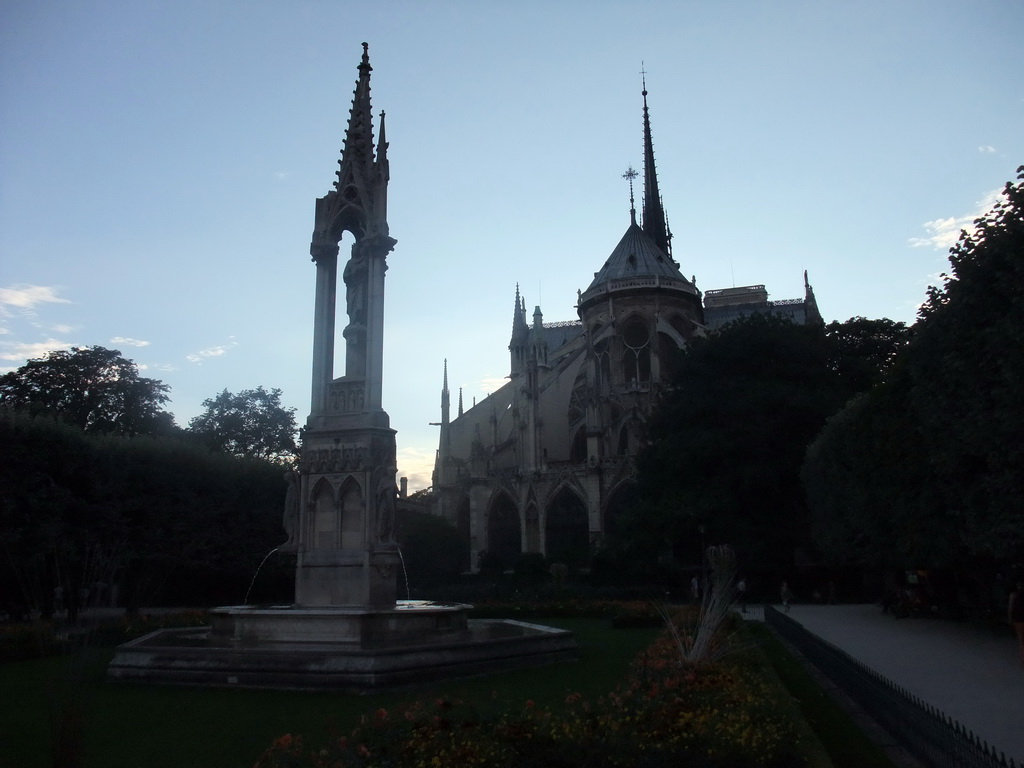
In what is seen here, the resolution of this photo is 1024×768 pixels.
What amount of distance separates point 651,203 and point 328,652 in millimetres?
79168

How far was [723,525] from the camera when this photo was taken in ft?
120

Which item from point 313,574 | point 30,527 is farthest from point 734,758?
point 30,527

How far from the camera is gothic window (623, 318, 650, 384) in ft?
197

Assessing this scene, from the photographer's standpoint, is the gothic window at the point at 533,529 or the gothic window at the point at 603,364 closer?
the gothic window at the point at 533,529

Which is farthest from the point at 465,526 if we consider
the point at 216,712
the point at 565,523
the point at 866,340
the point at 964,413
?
the point at 216,712

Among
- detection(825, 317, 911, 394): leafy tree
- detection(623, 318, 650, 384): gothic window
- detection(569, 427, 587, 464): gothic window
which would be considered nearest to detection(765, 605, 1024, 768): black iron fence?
detection(825, 317, 911, 394): leafy tree

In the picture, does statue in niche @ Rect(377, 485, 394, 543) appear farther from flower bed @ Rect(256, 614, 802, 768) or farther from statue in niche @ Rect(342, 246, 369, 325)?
flower bed @ Rect(256, 614, 802, 768)

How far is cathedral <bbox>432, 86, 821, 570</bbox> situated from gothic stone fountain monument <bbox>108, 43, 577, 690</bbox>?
36381 millimetres

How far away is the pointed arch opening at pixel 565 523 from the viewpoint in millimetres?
52500

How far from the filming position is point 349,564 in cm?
1221

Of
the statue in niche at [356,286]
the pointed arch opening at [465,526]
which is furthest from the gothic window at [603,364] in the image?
the statue in niche at [356,286]

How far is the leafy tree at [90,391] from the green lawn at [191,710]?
30595 mm

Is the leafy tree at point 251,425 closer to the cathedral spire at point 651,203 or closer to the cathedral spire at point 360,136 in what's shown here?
the cathedral spire at point 360,136

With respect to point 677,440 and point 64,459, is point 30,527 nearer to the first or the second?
point 64,459
